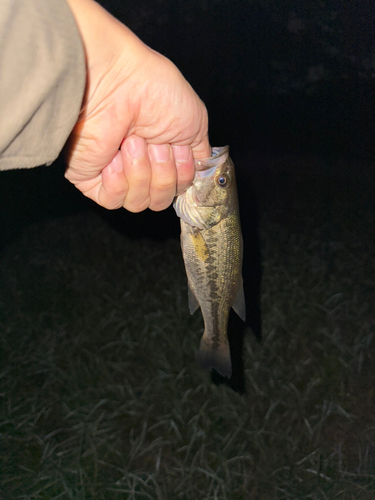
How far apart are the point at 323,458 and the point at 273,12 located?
3.50m

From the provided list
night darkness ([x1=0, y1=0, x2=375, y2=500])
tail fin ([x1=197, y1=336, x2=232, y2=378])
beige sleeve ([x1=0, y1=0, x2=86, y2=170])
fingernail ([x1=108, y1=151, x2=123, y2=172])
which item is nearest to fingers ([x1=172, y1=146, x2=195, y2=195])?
fingernail ([x1=108, y1=151, x2=123, y2=172])

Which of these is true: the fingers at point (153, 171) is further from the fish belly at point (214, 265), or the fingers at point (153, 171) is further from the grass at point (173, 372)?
the grass at point (173, 372)

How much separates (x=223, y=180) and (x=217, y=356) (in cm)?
64

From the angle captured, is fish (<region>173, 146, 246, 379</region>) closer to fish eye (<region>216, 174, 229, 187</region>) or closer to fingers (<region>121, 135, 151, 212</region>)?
fish eye (<region>216, 174, 229, 187</region>)

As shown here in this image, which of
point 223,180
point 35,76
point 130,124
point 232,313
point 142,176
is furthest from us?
point 232,313

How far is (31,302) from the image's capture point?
339 cm

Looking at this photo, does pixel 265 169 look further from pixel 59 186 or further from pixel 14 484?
pixel 14 484

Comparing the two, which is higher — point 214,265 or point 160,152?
point 160,152

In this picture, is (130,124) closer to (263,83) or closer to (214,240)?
(214,240)

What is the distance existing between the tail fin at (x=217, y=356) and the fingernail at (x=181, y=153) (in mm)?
668

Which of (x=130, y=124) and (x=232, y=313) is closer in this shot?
(x=130, y=124)

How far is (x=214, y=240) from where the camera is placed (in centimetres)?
114

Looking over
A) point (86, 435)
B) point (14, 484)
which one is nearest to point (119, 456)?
point (86, 435)

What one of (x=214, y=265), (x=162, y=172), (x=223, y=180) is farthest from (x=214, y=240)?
(x=162, y=172)
